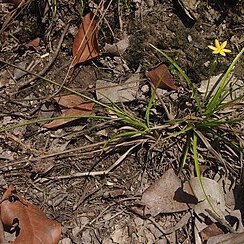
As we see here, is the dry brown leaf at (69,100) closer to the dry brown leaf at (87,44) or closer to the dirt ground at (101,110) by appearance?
the dirt ground at (101,110)

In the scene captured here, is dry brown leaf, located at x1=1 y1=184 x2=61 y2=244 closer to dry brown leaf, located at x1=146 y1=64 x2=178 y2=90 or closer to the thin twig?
the thin twig

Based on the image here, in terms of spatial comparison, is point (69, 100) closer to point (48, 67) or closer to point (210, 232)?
point (48, 67)

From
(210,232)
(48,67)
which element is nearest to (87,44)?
(48,67)

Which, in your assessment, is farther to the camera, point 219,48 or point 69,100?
point 69,100

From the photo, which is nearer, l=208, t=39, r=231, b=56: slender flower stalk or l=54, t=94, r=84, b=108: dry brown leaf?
l=208, t=39, r=231, b=56: slender flower stalk

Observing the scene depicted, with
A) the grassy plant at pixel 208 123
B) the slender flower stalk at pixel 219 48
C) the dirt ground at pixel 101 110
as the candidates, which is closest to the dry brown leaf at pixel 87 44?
the dirt ground at pixel 101 110

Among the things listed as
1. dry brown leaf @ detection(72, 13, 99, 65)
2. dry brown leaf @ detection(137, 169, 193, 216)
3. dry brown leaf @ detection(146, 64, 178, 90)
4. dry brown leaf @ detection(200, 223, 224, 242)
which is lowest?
dry brown leaf @ detection(200, 223, 224, 242)

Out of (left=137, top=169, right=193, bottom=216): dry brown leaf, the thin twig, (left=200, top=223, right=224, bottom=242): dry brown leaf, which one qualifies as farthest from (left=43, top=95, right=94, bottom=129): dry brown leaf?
(left=200, top=223, right=224, bottom=242): dry brown leaf
